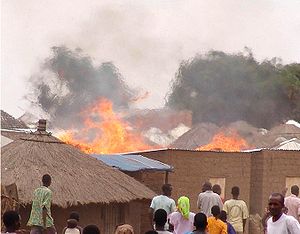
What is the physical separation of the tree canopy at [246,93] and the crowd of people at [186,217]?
89.8 ft

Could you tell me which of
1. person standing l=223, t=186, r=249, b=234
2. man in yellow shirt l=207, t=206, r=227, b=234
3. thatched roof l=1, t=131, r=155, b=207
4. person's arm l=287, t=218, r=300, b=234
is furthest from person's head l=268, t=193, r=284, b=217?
thatched roof l=1, t=131, r=155, b=207

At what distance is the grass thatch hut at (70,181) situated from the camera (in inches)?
543

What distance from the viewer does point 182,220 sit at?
1042 centimetres

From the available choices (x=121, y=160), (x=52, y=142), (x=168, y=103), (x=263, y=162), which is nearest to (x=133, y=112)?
(x=168, y=103)

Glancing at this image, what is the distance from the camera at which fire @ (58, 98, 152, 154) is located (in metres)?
25.7

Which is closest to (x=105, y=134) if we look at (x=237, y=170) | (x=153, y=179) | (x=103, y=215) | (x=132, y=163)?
(x=237, y=170)

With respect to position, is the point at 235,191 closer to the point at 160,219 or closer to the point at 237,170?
the point at 160,219

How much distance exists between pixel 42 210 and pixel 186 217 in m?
2.33

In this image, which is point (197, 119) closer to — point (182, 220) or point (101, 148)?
point (101, 148)

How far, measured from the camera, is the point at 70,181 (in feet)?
47.1

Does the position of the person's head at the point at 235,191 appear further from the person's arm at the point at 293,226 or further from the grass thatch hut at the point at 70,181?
the person's arm at the point at 293,226

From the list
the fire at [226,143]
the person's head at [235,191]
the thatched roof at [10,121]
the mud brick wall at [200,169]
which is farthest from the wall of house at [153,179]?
the fire at [226,143]

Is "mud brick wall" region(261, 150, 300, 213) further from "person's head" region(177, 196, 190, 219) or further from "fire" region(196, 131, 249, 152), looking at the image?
"person's head" region(177, 196, 190, 219)

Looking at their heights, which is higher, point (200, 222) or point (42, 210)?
point (42, 210)
